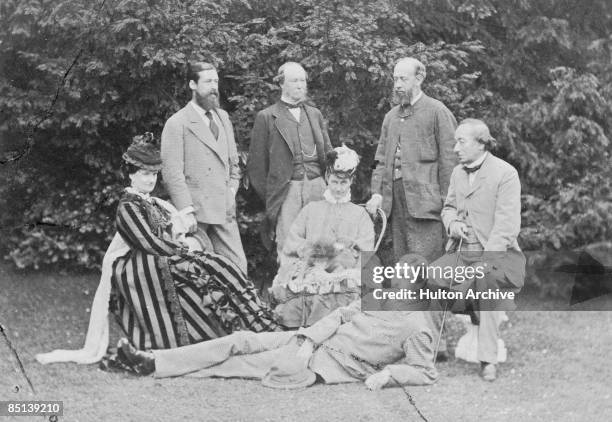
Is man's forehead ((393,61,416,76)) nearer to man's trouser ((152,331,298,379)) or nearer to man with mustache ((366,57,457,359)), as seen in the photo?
man with mustache ((366,57,457,359))

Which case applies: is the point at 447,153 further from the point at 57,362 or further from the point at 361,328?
the point at 57,362

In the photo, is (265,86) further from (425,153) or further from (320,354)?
(320,354)

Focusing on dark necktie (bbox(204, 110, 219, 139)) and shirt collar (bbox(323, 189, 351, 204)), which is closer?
shirt collar (bbox(323, 189, 351, 204))

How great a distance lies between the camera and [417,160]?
6496 millimetres

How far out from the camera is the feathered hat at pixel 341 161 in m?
6.30

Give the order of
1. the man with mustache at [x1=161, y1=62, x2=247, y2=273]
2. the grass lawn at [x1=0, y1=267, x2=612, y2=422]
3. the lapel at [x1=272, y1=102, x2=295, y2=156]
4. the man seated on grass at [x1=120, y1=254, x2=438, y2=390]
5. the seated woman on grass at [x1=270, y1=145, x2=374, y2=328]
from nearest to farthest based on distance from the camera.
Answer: the grass lawn at [x1=0, y1=267, x2=612, y2=422] → the man seated on grass at [x1=120, y1=254, x2=438, y2=390] → the seated woman on grass at [x1=270, y1=145, x2=374, y2=328] → the man with mustache at [x1=161, y1=62, x2=247, y2=273] → the lapel at [x1=272, y1=102, x2=295, y2=156]

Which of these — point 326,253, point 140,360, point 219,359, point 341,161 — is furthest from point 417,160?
point 140,360

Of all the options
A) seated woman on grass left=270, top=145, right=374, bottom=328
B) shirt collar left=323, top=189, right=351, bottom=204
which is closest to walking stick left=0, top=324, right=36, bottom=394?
Result: seated woman on grass left=270, top=145, right=374, bottom=328

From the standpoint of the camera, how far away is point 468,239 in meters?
6.02

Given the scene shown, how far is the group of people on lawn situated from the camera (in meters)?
5.61

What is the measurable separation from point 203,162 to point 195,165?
0.18ft

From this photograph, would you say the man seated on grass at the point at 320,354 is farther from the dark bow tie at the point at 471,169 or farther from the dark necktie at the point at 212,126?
the dark necktie at the point at 212,126

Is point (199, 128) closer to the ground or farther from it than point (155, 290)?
farther from it

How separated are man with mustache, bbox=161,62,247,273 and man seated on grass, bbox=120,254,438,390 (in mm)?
997
